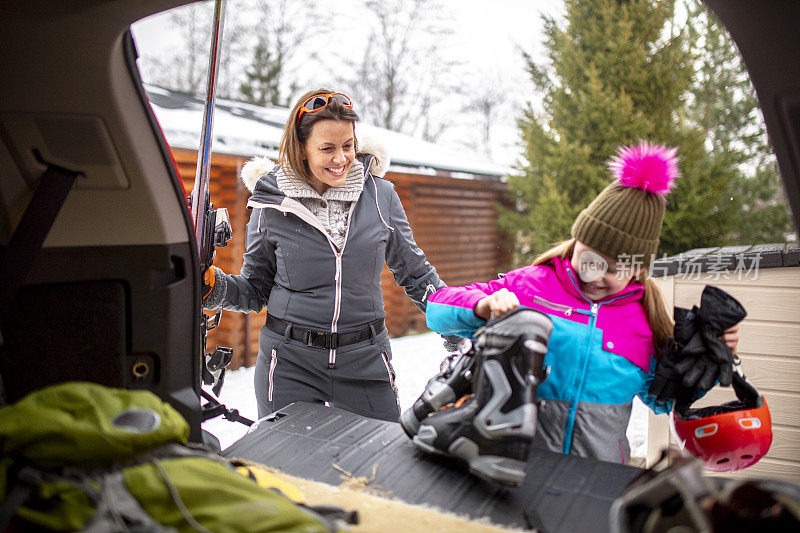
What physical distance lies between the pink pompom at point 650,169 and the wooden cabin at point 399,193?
2.65 m

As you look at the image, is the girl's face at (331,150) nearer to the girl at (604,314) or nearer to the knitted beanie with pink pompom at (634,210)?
the girl at (604,314)

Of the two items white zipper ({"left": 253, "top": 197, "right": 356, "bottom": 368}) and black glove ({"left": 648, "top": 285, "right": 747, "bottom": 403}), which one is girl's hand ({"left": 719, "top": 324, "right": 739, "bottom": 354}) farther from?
white zipper ({"left": 253, "top": 197, "right": 356, "bottom": 368})

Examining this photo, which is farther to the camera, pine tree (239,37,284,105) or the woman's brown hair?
pine tree (239,37,284,105)

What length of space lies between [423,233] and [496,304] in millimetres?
7935

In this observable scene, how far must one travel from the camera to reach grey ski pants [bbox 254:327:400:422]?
2414 millimetres

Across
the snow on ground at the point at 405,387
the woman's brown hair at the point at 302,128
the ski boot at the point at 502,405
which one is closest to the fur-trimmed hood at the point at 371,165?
the woman's brown hair at the point at 302,128

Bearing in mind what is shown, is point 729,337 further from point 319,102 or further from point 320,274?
point 319,102

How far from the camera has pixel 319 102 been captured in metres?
2.44

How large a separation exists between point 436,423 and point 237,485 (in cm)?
68

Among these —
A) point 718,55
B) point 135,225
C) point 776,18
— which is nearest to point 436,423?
point 135,225

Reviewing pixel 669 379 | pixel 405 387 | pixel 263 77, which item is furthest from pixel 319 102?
pixel 263 77

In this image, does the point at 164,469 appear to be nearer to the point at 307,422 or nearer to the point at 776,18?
the point at 307,422

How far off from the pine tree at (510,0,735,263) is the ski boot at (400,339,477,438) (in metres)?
7.21

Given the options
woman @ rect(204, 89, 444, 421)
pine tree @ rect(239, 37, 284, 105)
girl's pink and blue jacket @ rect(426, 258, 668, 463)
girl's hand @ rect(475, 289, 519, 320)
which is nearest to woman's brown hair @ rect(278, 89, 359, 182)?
woman @ rect(204, 89, 444, 421)
